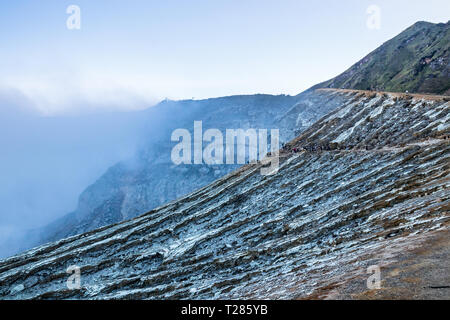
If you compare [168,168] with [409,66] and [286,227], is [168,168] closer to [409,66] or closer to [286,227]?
[286,227]

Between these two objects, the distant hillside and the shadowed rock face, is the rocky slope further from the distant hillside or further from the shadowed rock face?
the shadowed rock face

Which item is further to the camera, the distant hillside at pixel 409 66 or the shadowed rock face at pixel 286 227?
the distant hillside at pixel 409 66

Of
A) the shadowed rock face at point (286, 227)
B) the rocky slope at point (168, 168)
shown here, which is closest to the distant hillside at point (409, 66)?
the rocky slope at point (168, 168)

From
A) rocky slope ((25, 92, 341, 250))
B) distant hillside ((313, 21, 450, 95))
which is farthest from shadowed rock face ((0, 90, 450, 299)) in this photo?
distant hillside ((313, 21, 450, 95))

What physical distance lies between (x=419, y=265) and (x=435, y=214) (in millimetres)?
9218

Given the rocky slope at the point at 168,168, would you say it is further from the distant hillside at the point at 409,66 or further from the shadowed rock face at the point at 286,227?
the shadowed rock face at the point at 286,227

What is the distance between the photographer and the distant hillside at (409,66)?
99244 millimetres

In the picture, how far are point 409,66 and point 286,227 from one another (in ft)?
370

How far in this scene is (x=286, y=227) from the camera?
3922 centimetres

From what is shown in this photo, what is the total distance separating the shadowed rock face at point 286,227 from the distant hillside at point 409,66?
4774 centimetres

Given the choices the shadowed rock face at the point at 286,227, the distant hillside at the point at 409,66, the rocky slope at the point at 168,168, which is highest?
the distant hillside at the point at 409,66

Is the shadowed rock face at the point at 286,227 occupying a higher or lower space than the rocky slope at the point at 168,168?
lower

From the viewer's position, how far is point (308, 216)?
39.5 m

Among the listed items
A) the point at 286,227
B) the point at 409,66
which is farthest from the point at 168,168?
the point at 409,66
